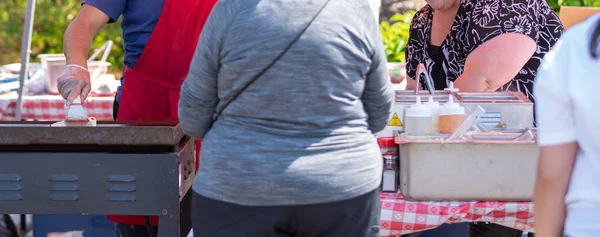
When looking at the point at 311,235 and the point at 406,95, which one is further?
the point at 406,95

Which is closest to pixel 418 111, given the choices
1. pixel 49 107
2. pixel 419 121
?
pixel 419 121

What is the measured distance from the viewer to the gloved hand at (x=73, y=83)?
2.52 m

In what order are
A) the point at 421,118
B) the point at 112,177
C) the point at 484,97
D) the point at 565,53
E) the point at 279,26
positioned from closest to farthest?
the point at 565,53 < the point at 279,26 < the point at 112,177 < the point at 421,118 < the point at 484,97

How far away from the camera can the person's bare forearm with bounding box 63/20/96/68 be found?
2.71 m

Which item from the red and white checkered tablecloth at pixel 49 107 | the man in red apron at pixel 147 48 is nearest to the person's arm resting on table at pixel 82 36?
the man in red apron at pixel 147 48

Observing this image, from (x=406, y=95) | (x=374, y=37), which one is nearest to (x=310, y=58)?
(x=374, y=37)

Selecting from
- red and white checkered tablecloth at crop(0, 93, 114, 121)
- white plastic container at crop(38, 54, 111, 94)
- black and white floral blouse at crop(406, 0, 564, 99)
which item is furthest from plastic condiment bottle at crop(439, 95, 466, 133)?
white plastic container at crop(38, 54, 111, 94)

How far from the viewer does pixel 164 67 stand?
2.71m

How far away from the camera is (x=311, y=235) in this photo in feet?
6.23

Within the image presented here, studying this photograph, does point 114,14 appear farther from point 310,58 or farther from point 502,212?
point 502,212

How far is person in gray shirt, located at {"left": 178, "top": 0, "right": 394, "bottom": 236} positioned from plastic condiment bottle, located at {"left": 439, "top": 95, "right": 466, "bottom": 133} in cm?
56

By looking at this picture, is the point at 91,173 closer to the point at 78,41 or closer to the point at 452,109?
the point at 78,41

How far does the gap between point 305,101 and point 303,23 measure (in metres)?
0.17

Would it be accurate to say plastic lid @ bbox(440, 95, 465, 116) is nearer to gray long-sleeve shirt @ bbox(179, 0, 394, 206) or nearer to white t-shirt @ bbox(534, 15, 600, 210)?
gray long-sleeve shirt @ bbox(179, 0, 394, 206)
